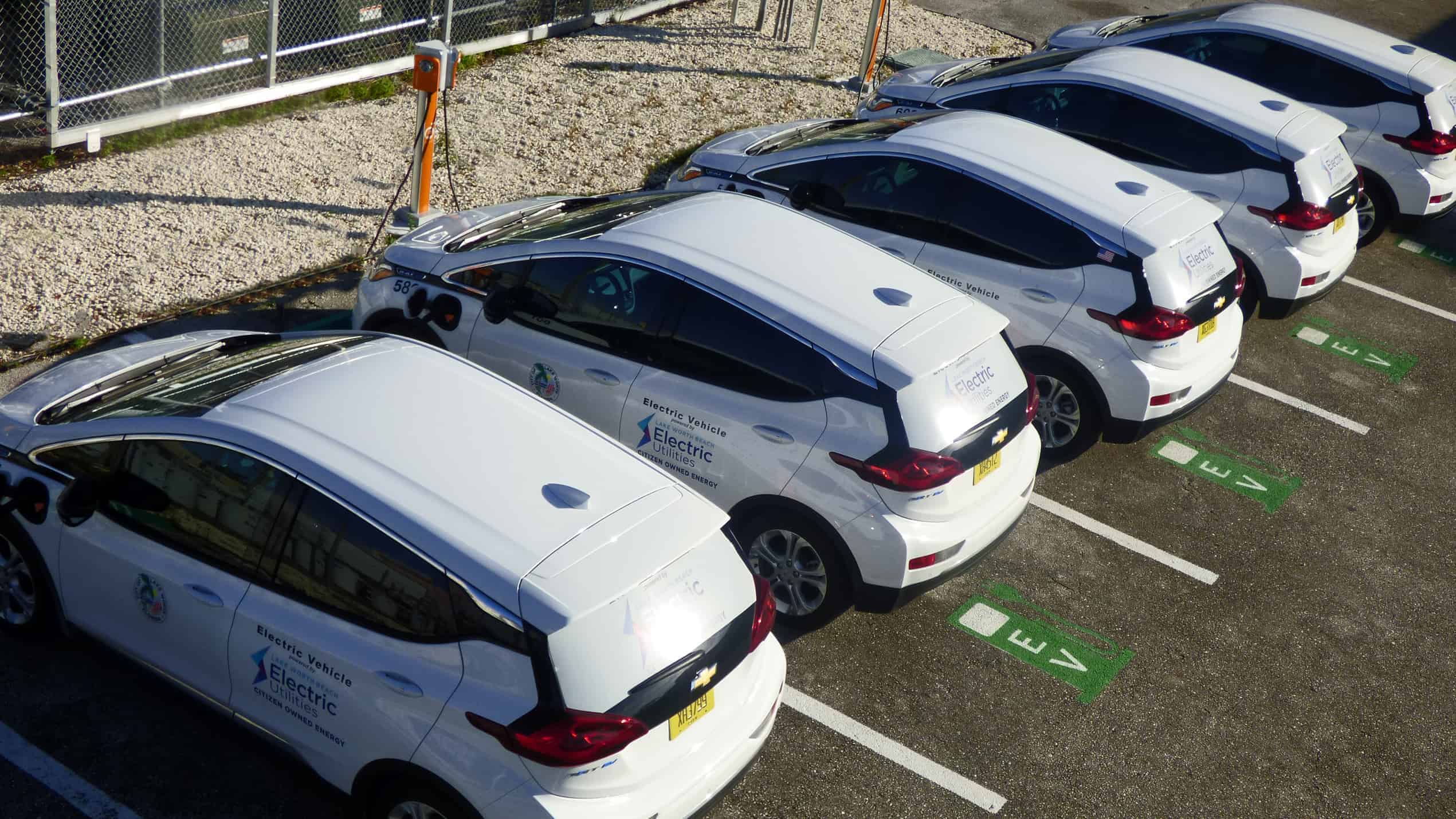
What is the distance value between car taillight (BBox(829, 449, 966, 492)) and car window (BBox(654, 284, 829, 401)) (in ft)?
1.55

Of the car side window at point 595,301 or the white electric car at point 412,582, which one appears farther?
the car side window at point 595,301

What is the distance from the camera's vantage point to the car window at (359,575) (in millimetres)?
4336

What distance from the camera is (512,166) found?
11.2m

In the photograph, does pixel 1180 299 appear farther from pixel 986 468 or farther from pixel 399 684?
pixel 399 684

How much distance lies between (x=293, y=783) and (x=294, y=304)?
445 cm

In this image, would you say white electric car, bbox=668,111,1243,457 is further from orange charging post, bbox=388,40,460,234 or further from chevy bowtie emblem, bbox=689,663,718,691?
chevy bowtie emblem, bbox=689,663,718,691

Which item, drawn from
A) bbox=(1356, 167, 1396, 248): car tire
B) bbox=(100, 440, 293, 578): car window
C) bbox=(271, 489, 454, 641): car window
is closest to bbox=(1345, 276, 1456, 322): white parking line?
bbox=(1356, 167, 1396, 248): car tire

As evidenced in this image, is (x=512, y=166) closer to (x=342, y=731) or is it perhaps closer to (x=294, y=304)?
(x=294, y=304)

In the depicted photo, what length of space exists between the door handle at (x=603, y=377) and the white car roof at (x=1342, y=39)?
27.9ft

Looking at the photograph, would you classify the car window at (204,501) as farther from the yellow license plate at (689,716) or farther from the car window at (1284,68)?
the car window at (1284,68)

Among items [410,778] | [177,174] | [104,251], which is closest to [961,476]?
[410,778]

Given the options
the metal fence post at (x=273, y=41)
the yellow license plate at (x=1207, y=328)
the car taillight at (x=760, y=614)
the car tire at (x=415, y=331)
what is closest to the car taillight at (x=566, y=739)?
the car taillight at (x=760, y=614)

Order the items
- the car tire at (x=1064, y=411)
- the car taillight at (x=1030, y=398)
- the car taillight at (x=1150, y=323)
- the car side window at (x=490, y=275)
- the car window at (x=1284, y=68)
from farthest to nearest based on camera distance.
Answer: the car window at (x=1284, y=68), the car tire at (x=1064, y=411), the car taillight at (x=1150, y=323), the car side window at (x=490, y=275), the car taillight at (x=1030, y=398)

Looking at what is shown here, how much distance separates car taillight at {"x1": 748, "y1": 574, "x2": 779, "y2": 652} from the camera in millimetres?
4836
